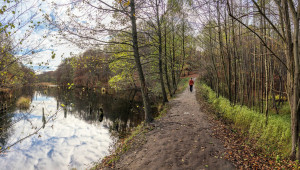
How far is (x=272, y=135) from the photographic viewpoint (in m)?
5.83

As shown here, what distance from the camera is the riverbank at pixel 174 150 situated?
4.63 meters

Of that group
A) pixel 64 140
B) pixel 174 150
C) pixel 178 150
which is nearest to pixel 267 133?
pixel 178 150

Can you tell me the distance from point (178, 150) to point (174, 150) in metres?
0.13

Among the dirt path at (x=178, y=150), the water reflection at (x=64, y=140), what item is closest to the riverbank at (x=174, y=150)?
the dirt path at (x=178, y=150)

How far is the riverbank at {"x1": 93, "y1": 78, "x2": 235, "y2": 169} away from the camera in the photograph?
463cm

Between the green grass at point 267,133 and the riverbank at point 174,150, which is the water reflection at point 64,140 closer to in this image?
the riverbank at point 174,150

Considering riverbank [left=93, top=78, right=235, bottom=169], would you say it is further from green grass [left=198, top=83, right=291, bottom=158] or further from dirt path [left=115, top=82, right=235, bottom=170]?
green grass [left=198, top=83, right=291, bottom=158]

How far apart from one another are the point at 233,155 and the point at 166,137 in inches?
94.5

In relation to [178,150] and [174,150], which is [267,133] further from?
[174,150]

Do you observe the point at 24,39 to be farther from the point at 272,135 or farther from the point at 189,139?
the point at 272,135

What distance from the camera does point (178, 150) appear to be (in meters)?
5.29

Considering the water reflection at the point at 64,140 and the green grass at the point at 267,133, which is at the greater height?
the green grass at the point at 267,133

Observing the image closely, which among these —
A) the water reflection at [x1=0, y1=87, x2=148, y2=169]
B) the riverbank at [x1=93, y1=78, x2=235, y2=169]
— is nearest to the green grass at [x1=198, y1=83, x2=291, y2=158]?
the riverbank at [x1=93, y1=78, x2=235, y2=169]

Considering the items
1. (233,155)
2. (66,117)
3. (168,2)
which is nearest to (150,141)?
(233,155)
